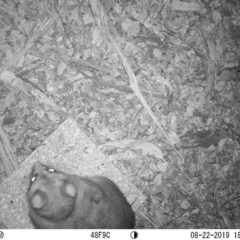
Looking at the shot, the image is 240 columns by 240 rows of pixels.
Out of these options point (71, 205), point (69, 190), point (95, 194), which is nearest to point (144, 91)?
point (95, 194)

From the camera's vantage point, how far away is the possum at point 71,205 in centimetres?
269

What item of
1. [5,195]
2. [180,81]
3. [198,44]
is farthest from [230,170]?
[5,195]

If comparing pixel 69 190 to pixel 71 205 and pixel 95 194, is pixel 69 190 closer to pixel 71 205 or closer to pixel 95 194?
pixel 71 205

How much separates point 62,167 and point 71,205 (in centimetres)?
60

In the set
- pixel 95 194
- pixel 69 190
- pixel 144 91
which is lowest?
pixel 95 194

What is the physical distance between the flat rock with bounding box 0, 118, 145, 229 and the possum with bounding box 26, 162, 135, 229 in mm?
283

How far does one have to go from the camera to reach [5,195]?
3154mm

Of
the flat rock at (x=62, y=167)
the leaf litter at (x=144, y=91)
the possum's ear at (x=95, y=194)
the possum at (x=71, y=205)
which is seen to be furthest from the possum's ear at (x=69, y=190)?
the leaf litter at (x=144, y=91)

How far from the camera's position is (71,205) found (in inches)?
107

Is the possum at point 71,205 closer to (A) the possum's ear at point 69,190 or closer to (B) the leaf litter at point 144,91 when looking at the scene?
(A) the possum's ear at point 69,190

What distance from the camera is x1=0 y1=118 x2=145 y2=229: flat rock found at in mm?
3139

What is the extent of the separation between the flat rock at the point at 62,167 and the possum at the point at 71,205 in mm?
283

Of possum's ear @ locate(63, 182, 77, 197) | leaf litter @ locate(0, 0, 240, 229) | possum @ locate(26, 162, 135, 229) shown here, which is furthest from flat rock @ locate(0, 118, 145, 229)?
possum's ear @ locate(63, 182, 77, 197)

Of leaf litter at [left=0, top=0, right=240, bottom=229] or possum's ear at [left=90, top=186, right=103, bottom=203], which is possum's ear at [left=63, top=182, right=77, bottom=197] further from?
leaf litter at [left=0, top=0, right=240, bottom=229]
